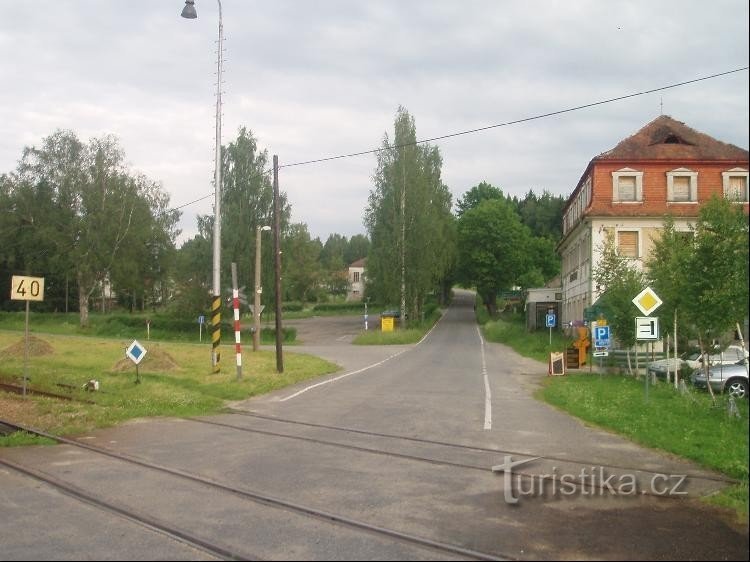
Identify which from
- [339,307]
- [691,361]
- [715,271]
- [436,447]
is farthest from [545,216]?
[436,447]

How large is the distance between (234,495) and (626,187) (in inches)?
1542

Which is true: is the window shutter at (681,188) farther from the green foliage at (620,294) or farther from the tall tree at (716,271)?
A: the tall tree at (716,271)

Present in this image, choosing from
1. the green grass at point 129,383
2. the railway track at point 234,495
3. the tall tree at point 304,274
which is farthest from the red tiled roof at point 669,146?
the tall tree at point 304,274

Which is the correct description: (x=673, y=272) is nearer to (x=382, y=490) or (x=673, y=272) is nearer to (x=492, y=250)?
(x=382, y=490)

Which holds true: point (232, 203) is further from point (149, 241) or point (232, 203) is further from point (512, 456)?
point (512, 456)

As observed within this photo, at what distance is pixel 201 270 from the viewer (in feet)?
210

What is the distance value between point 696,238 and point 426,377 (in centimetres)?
989

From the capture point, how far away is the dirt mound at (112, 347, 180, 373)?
25.6 meters

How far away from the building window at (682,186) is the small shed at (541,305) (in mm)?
18428

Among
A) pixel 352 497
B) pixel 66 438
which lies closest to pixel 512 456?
pixel 352 497

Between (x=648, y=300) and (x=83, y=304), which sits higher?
(x=648, y=300)

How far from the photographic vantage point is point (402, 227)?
2415 inches

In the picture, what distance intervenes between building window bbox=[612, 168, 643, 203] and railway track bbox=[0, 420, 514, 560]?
37556 millimetres

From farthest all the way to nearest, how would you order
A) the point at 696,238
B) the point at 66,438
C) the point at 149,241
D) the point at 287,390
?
the point at 149,241 → the point at 287,390 → the point at 696,238 → the point at 66,438
